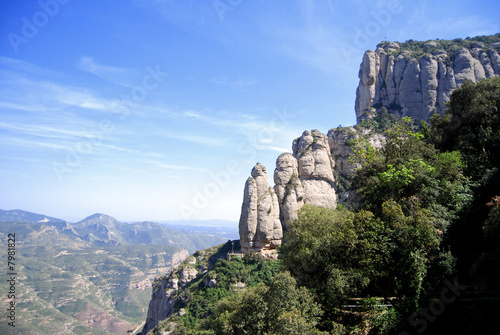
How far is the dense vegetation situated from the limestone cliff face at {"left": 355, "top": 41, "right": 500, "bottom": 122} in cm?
7126

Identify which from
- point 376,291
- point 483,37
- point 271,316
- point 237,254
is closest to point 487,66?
point 483,37

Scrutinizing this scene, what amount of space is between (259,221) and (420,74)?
2774 inches

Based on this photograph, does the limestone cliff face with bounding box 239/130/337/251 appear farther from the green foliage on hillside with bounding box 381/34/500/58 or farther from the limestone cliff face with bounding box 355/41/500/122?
the green foliage on hillside with bounding box 381/34/500/58

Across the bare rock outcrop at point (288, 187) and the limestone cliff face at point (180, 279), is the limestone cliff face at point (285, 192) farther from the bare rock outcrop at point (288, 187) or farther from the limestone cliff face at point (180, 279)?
the limestone cliff face at point (180, 279)

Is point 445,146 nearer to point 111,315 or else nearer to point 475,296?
point 475,296

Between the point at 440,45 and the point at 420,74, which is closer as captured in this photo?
the point at 420,74

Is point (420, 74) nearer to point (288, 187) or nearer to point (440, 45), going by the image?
point (440, 45)

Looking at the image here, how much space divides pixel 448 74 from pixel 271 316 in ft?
318

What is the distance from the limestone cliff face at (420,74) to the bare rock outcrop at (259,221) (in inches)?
1990

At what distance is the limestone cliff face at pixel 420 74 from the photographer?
3346 inches

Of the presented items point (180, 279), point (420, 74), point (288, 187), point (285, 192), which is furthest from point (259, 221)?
point (420, 74)

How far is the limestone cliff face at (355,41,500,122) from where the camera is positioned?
279ft

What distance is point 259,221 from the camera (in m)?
57.9

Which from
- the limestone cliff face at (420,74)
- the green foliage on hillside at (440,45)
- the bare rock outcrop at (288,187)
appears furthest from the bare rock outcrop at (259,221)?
the green foliage on hillside at (440,45)
